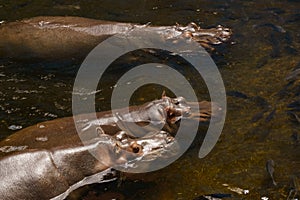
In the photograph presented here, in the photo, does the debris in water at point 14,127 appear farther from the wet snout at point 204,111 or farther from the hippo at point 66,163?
the wet snout at point 204,111

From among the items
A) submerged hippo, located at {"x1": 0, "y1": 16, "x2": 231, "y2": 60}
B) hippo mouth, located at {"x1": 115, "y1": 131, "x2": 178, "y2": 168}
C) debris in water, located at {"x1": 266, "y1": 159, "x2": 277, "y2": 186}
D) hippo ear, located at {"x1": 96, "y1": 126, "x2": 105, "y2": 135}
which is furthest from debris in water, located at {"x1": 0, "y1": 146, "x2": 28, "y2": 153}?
submerged hippo, located at {"x1": 0, "y1": 16, "x2": 231, "y2": 60}

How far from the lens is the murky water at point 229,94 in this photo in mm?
4664

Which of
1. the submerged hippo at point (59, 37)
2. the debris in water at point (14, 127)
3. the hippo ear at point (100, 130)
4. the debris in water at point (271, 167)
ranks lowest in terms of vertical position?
the debris in water at point (14, 127)

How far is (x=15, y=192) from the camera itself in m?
4.21

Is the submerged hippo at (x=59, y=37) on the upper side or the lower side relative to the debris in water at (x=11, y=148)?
upper

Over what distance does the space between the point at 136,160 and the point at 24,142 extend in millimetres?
937

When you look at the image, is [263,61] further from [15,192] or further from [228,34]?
[15,192]

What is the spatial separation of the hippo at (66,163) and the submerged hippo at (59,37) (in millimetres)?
2124

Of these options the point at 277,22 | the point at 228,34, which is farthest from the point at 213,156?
the point at 277,22

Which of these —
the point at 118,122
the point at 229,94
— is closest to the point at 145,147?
the point at 118,122

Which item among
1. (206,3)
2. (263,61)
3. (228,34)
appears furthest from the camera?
(206,3)

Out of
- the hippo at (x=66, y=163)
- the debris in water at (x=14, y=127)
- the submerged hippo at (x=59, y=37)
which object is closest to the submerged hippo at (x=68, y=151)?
the hippo at (x=66, y=163)

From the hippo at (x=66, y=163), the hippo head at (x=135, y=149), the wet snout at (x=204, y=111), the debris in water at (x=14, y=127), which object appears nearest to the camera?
the hippo at (x=66, y=163)

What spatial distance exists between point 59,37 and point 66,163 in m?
2.58
